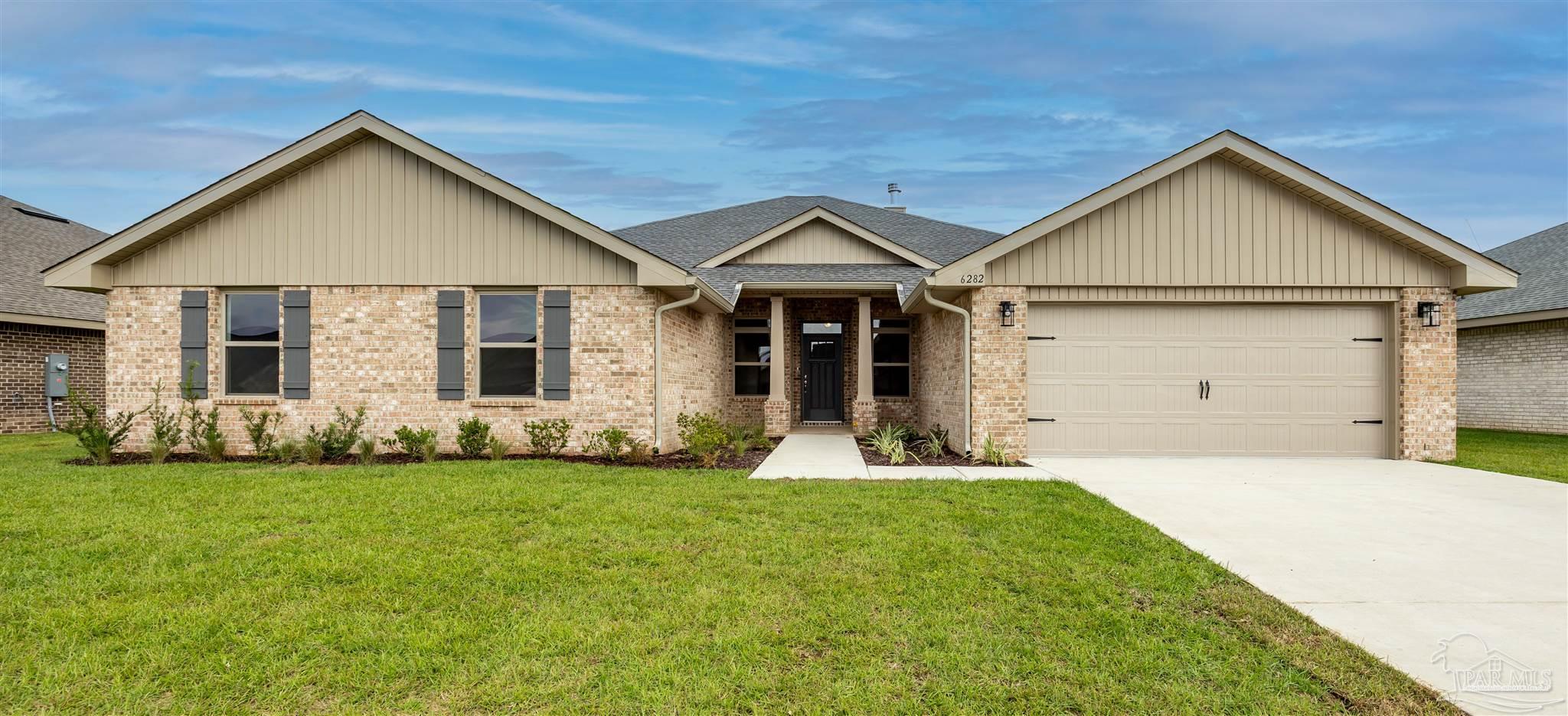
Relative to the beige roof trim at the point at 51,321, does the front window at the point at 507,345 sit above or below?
below

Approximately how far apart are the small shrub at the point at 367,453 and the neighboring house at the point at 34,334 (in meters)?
9.50

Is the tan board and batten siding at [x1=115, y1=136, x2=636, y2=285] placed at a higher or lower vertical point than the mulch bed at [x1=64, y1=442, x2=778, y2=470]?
higher

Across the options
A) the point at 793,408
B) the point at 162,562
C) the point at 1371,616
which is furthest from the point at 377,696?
the point at 793,408

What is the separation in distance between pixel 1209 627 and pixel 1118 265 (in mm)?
7563

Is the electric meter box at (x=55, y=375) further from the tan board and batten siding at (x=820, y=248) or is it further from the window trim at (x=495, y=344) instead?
the tan board and batten siding at (x=820, y=248)

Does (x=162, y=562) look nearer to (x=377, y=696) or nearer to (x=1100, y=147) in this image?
(x=377, y=696)

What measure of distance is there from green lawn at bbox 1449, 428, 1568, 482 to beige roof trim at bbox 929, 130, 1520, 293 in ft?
8.15

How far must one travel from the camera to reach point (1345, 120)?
1783cm

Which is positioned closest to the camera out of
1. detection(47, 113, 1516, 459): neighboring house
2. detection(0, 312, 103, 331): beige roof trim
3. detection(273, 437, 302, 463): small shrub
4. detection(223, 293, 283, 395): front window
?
detection(273, 437, 302, 463): small shrub

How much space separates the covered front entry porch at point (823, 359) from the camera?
15.7 meters

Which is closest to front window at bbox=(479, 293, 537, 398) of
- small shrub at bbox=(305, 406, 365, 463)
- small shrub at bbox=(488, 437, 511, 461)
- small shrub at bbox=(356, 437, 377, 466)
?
small shrub at bbox=(488, 437, 511, 461)

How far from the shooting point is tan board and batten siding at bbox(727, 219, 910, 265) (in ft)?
50.9

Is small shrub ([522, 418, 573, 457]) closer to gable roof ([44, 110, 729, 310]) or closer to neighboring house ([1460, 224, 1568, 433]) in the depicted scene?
gable roof ([44, 110, 729, 310])

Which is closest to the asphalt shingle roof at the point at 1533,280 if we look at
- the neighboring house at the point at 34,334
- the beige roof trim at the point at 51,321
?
the neighboring house at the point at 34,334
